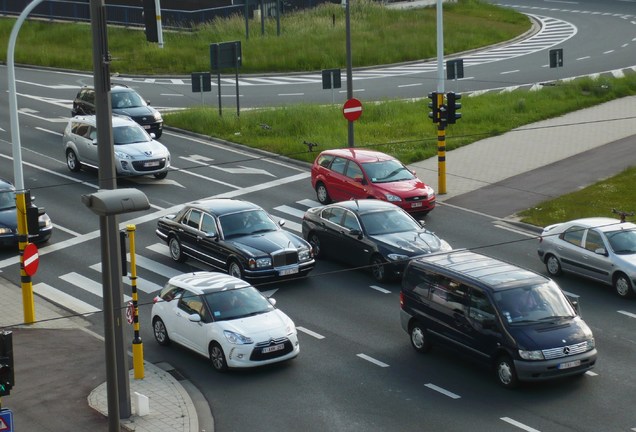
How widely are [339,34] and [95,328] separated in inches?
1591

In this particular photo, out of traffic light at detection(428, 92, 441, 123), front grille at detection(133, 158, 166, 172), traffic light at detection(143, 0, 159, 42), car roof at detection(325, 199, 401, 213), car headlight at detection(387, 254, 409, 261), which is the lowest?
car headlight at detection(387, 254, 409, 261)

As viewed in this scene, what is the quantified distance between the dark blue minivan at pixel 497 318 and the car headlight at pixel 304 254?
431cm

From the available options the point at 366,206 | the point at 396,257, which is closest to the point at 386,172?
the point at 366,206

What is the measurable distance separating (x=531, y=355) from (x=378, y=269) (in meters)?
7.20

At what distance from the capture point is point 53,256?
30406 millimetres

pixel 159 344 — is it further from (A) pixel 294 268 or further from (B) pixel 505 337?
(B) pixel 505 337

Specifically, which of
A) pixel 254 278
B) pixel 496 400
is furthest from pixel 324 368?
pixel 254 278

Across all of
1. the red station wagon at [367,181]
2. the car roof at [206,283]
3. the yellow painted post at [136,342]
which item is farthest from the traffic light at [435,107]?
the yellow painted post at [136,342]

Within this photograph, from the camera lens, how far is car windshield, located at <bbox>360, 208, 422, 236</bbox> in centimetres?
2833

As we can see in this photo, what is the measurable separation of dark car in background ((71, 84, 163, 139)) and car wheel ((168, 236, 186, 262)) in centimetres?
1364

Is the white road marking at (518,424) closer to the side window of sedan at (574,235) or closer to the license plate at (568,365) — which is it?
the license plate at (568,365)

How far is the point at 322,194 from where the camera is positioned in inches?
1366

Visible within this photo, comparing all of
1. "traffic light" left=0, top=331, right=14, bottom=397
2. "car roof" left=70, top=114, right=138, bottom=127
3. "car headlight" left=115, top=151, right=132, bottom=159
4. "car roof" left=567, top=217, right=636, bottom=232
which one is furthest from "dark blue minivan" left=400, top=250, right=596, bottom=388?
"car roof" left=70, top=114, right=138, bottom=127

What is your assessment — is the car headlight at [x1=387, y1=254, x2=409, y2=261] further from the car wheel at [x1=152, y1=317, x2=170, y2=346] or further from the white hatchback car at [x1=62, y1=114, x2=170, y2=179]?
the white hatchback car at [x1=62, y1=114, x2=170, y2=179]
